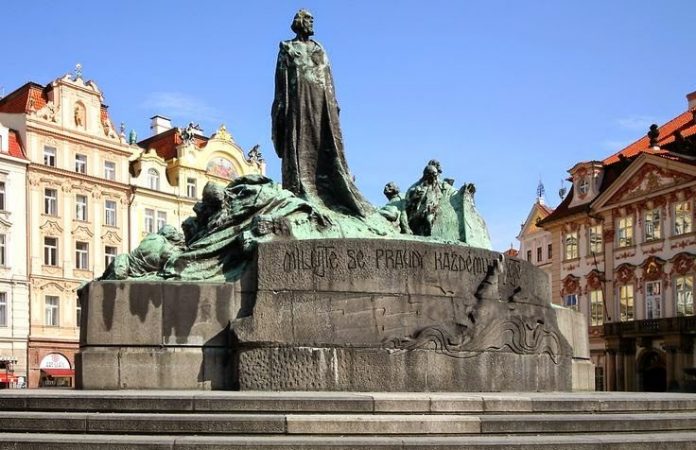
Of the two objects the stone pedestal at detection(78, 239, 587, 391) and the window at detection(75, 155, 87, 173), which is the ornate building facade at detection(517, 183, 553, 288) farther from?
the stone pedestal at detection(78, 239, 587, 391)

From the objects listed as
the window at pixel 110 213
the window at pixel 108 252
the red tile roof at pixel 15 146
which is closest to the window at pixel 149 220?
the window at pixel 110 213

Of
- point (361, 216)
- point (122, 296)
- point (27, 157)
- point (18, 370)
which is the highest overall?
point (27, 157)

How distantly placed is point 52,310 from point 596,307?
960 inches

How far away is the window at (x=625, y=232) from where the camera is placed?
4256 cm

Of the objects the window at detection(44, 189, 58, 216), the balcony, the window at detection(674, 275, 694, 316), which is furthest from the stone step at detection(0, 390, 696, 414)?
the window at detection(44, 189, 58, 216)

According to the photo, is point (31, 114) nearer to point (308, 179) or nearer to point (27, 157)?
point (27, 157)

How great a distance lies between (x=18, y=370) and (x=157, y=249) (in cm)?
2975

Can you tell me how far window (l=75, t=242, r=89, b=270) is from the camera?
138ft

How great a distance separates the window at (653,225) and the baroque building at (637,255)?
43 millimetres

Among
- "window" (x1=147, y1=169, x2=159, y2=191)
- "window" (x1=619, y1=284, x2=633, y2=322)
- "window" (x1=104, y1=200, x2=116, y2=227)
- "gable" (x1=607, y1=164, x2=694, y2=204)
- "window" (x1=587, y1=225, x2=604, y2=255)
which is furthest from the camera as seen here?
"window" (x1=147, y1=169, x2=159, y2=191)

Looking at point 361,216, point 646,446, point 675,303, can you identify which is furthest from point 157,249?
point 675,303

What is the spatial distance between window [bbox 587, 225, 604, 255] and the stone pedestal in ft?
115

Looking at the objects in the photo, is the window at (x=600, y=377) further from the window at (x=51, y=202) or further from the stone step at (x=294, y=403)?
the stone step at (x=294, y=403)

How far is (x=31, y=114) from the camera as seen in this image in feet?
132
